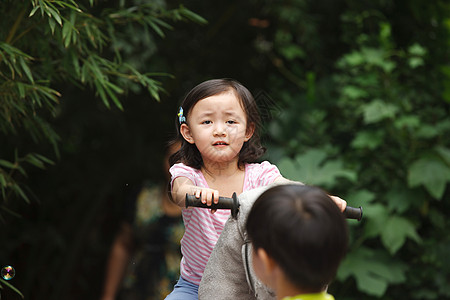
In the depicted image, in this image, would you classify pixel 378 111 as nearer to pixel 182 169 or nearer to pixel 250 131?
pixel 250 131

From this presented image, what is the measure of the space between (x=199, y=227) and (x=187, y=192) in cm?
16

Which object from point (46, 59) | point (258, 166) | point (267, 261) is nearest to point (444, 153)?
point (258, 166)

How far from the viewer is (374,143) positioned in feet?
12.9

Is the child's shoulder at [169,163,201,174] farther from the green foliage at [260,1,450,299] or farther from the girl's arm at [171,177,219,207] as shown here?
the green foliage at [260,1,450,299]

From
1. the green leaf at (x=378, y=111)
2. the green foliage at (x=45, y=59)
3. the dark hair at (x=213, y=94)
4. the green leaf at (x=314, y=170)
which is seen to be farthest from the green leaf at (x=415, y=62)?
the dark hair at (x=213, y=94)

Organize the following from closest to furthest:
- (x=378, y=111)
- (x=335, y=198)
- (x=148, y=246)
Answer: (x=335, y=198) < (x=378, y=111) < (x=148, y=246)

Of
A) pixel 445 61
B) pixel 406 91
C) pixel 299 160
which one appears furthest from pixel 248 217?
pixel 445 61

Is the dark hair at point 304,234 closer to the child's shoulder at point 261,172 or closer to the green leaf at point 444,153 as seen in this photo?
the child's shoulder at point 261,172

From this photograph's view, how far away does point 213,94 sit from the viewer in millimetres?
1768

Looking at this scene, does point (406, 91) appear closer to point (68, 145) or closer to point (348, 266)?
point (348, 266)

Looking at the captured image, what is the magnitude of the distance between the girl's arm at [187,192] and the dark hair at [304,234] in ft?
0.70

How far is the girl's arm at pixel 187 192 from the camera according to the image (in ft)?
4.82

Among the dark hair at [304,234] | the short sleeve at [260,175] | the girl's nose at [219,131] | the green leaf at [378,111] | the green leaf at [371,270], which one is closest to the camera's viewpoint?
the dark hair at [304,234]

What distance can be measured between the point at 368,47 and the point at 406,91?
1.30 ft
